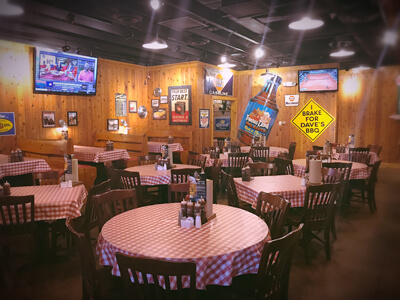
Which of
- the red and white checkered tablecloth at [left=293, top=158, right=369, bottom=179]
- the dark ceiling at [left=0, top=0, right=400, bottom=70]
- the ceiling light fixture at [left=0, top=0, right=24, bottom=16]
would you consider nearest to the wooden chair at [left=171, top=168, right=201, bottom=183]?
the red and white checkered tablecloth at [left=293, top=158, right=369, bottom=179]

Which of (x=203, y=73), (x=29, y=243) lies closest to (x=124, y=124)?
(x=203, y=73)

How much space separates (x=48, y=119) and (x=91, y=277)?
23.6ft

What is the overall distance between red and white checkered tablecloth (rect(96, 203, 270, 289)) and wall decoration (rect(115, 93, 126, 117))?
771cm

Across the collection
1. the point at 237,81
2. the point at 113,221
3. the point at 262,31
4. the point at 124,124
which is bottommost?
the point at 113,221

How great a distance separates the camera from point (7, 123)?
758 centimetres

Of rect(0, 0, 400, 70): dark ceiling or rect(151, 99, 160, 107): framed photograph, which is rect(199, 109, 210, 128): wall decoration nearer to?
rect(0, 0, 400, 70): dark ceiling

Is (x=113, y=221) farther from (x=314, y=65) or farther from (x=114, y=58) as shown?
(x=314, y=65)

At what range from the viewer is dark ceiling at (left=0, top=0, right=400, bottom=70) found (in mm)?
5457

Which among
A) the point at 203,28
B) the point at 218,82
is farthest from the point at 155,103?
the point at 203,28

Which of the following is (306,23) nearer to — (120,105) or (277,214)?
(277,214)

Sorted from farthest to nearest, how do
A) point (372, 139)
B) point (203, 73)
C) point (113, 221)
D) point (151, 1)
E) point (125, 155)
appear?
point (372, 139) < point (203, 73) < point (125, 155) < point (151, 1) < point (113, 221)

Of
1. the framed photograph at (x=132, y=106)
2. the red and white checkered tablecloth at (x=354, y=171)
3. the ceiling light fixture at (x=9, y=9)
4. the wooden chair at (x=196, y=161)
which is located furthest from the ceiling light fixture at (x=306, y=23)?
the framed photograph at (x=132, y=106)

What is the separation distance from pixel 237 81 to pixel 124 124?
13.6 ft

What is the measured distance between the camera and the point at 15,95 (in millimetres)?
7707
